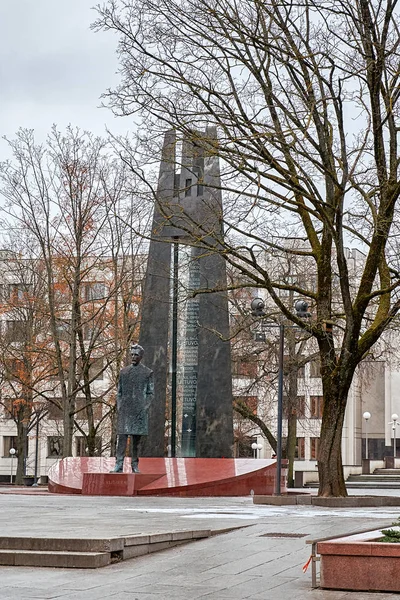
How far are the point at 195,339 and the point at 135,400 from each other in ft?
10.9

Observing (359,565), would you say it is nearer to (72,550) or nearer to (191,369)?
(72,550)

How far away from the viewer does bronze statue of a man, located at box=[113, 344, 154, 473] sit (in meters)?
22.2

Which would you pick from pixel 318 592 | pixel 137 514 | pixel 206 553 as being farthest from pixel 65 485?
pixel 318 592

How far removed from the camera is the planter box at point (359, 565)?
25.5 ft

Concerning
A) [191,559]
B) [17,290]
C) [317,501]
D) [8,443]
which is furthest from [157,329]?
[8,443]

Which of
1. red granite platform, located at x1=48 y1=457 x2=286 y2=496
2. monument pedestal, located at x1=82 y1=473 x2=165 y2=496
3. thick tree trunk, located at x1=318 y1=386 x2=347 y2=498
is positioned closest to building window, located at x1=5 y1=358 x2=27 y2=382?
red granite platform, located at x1=48 y1=457 x2=286 y2=496

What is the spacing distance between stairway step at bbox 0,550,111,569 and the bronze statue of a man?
12.7m

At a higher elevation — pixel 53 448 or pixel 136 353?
pixel 136 353

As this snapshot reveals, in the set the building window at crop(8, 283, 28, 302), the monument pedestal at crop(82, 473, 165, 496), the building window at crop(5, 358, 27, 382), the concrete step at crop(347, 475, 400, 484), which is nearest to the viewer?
the monument pedestal at crop(82, 473, 165, 496)

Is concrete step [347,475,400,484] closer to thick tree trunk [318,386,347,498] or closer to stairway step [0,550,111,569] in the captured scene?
thick tree trunk [318,386,347,498]

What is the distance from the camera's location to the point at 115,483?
2145 centimetres

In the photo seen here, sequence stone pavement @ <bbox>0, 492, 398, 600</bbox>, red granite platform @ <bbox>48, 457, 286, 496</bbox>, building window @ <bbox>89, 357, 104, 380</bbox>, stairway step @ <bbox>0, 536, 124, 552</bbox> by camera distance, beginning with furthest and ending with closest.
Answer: building window @ <bbox>89, 357, 104, 380</bbox>, red granite platform @ <bbox>48, 457, 286, 496</bbox>, stairway step @ <bbox>0, 536, 124, 552</bbox>, stone pavement @ <bbox>0, 492, 398, 600</bbox>

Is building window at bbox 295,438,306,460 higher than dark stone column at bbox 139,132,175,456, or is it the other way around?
dark stone column at bbox 139,132,175,456

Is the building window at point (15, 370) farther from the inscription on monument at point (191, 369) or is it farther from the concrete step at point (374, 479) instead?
the concrete step at point (374, 479)
